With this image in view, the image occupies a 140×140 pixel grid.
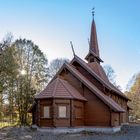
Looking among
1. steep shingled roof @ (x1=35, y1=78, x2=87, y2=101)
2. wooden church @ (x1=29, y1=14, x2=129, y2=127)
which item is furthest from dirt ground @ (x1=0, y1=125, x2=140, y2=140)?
steep shingled roof @ (x1=35, y1=78, x2=87, y2=101)

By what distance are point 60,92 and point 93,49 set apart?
12126 mm

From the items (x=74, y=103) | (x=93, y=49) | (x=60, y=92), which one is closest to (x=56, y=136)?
(x=74, y=103)

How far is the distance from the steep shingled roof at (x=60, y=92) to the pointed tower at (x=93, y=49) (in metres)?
9.08

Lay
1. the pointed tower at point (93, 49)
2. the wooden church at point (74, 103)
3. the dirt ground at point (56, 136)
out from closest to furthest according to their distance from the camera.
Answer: the dirt ground at point (56, 136)
the wooden church at point (74, 103)
the pointed tower at point (93, 49)

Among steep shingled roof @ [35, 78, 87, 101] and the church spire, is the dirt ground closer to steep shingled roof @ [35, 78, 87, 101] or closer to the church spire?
steep shingled roof @ [35, 78, 87, 101]

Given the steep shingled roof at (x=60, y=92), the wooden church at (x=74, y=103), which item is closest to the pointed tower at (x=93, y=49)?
the wooden church at (x=74, y=103)

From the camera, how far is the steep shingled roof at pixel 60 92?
23047mm

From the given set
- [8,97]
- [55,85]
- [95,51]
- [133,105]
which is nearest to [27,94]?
[8,97]

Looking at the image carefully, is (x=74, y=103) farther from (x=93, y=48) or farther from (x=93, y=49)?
(x=93, y=48)

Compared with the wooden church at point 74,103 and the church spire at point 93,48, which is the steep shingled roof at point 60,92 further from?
the church spire at point 93,48

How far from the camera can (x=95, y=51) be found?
111 feet

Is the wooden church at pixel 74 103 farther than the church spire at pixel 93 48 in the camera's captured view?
No

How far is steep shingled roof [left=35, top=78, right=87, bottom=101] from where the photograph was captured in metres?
23.0

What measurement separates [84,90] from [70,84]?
1584mm
